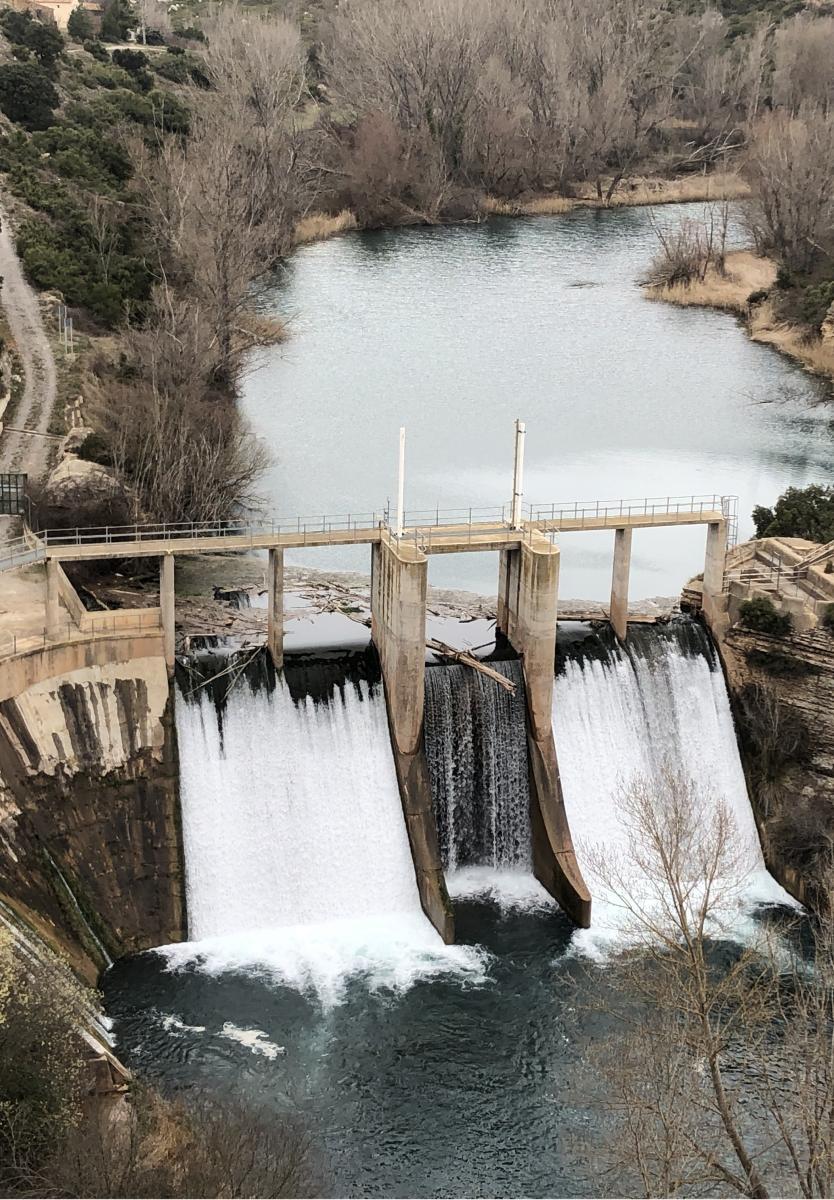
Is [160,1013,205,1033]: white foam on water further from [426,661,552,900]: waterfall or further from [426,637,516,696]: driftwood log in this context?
[426,637,516,696]: driftwood log

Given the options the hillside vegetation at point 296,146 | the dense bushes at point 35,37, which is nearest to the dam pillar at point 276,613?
the hillside vegetation at point 296,146

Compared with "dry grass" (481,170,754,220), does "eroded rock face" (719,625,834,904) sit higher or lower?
lower

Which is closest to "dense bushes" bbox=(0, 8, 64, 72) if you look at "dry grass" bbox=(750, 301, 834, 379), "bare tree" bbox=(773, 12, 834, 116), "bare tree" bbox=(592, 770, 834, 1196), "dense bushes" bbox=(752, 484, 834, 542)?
"dry grass" bbox=(750, 301, 834, 379)

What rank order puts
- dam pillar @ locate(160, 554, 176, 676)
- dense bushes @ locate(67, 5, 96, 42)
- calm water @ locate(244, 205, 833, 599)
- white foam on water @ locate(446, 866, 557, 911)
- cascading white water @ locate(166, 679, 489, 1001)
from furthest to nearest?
dense bushes @ locate(67, 5, 96, 42)
calm water @ locate(244, 205, 833, 599)
white foam on water @ locate(446, 866, 557, 911)
dam pillar @ locate(160, 554, 176, 676)
cascading white water @ locate(166, 679, 489, 1001)

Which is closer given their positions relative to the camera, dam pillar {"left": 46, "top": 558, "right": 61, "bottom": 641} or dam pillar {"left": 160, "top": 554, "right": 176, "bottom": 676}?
dam pillar {"left": 46, "top": 558, "right": 61, "bottom": 641}

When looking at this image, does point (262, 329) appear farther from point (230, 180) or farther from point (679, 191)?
point (679, 191)

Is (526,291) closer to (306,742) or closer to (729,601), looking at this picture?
(729,601)

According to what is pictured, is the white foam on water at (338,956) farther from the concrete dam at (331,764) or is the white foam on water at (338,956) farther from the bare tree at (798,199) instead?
the bare tree at (798,199)

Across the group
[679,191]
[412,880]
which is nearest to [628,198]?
[679,191]

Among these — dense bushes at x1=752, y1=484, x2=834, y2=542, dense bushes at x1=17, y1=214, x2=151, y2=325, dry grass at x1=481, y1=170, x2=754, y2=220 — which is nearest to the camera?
dense bushes at x1=752, y1=484, x2=834, y2=542
